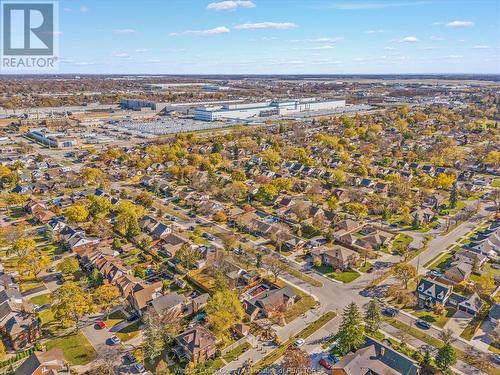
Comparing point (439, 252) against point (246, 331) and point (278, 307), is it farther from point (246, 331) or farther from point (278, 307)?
point (246, 331)

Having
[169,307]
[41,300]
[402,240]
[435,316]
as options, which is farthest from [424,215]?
A: [41,300]

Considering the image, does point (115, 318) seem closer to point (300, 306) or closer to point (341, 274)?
point (300, 306)

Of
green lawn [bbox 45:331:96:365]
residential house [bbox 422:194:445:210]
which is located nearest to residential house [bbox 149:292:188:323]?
green lawn [bbox 45:331:96:365]

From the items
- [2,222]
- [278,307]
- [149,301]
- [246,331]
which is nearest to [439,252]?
[278,307]

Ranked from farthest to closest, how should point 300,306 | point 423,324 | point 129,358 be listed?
1. point 300,306
2. point 423,324
3. point 129,358

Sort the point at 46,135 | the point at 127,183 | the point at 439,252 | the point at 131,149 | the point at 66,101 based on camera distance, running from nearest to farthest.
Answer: the point at 439,252 → the point at 127,183 → the point at 131,149 → the point at 46,135 → the point at 66,101

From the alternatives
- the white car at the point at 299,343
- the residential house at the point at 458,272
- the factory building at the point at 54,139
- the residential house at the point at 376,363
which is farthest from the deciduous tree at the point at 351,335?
the factory building at the point at 54,139

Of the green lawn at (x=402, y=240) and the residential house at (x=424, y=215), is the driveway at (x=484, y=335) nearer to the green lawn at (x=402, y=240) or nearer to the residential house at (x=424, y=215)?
the green lawn at (x=402, y=240)
